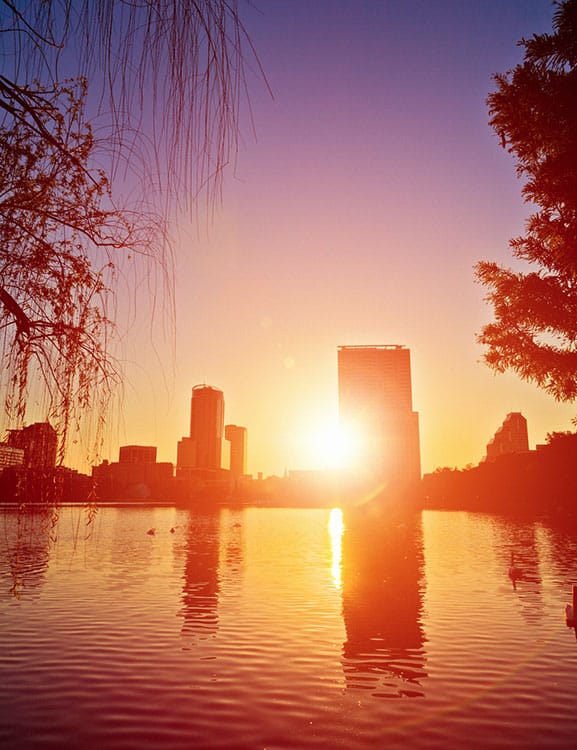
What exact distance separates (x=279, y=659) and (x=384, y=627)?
6529 millimetres

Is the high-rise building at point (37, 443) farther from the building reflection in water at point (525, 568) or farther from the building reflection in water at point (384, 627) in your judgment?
the building reflection in water at point (525, 568)

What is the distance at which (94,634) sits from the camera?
21.1m

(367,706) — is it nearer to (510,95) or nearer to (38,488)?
(38,488)

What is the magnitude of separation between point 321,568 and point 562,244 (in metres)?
31.6

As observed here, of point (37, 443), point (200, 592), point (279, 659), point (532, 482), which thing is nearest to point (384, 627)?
point (279, 659)

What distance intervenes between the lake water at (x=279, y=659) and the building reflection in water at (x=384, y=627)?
0.10 metres

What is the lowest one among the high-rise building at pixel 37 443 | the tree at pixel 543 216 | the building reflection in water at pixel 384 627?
the building reflection in water at pixel 384 627

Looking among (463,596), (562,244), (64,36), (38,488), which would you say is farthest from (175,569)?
(64,36)

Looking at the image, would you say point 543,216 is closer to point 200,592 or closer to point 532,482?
point 200,592

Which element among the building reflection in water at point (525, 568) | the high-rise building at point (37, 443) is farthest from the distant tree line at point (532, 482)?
the high-rise building at point (37, 443)

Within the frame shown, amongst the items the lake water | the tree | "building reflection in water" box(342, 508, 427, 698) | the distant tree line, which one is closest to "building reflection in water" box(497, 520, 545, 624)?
the lake water

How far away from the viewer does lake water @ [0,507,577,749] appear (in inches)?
498

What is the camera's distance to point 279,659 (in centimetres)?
1836

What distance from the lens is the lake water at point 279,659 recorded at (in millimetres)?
12648
